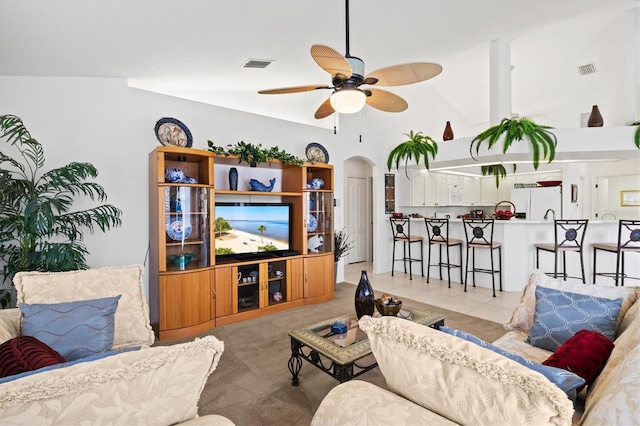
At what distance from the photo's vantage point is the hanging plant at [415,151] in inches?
221

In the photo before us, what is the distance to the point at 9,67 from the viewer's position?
108 inches

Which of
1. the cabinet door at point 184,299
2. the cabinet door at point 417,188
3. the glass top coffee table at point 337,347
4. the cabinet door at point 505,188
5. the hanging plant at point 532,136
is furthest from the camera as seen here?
the cabinet door at point 505,188

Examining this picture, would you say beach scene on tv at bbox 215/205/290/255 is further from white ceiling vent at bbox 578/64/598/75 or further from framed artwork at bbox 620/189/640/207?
framed artwork at bbox 620/189/640/207

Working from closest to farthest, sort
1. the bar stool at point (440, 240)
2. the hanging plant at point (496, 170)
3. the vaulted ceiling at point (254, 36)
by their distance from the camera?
the vaulted ceiling at point (254, 36), the bar stool at point (440, 240), the hanging plant at point (496, 170)

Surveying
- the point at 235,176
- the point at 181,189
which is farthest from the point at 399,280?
the point at 181,189

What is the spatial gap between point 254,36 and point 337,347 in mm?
2537

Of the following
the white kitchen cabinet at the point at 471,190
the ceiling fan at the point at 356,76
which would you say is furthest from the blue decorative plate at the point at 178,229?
the white kitchen cabinet at the point at 471,190

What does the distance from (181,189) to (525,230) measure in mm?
4905

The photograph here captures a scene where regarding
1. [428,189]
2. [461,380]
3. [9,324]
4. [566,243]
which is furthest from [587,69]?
[9,324]

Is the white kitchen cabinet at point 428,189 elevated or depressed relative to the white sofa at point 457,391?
elevated

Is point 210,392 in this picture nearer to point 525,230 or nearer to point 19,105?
point 19,105

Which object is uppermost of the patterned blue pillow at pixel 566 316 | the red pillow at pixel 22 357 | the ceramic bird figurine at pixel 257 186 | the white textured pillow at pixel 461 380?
the ceramic bird figurine at pixel 257 186

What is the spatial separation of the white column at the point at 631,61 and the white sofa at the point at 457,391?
15.9 ft

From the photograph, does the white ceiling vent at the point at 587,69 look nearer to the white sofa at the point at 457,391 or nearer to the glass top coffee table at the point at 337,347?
the glass top coffee table at the point at 337,347
